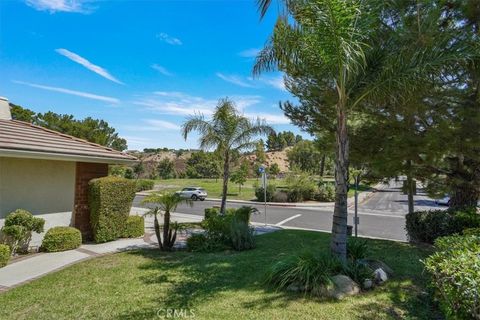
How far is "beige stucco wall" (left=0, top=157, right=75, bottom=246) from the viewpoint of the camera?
7.83 m

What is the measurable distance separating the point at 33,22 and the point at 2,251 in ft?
23.5

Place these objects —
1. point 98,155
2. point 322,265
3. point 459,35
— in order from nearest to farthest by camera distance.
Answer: point 322,265
point 459,35
point 98,155

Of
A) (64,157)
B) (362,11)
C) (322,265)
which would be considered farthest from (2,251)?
(362,11)

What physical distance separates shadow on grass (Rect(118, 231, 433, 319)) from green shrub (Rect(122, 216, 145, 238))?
78.3 inches

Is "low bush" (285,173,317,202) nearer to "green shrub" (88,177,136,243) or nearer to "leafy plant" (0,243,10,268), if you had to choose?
"green shrub" (88,177,136,243)

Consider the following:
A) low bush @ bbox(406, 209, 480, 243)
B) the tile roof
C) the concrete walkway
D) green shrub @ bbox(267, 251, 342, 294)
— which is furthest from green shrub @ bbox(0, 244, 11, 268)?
low bush @ bbox(406, 209, 480, 243)

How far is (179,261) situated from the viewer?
7.32 metres

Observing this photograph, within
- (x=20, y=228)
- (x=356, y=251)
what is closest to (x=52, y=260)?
(x=20, y=228)

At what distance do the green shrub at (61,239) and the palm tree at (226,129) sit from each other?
6394 mm

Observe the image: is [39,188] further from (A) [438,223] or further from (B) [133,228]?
(A) [438,223]

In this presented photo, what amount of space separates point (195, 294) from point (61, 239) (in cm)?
510

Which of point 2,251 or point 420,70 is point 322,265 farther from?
point 2,251

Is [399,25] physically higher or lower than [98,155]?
higher

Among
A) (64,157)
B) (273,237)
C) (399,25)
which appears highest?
(399,25)
